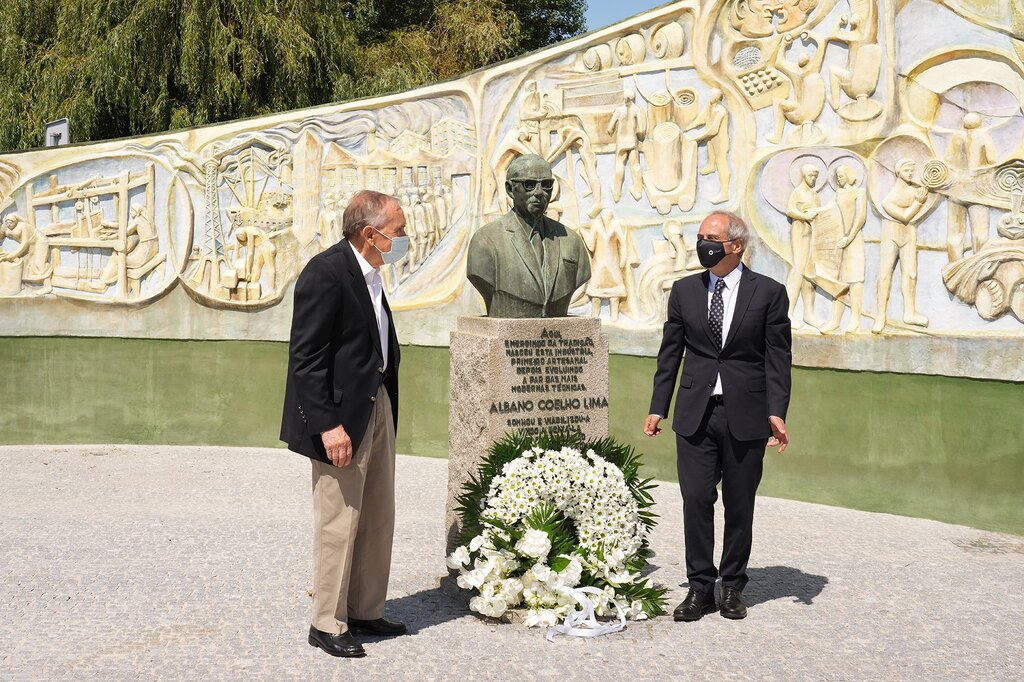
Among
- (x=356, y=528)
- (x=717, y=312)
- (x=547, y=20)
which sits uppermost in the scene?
(x=547, y=20)

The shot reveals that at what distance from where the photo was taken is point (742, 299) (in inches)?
210

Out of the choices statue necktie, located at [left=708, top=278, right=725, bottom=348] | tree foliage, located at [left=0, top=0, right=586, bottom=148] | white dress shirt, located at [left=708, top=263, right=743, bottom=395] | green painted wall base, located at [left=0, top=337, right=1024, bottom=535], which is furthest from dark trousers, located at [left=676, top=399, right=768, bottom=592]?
tree foliage, located at [left=0, top=0, right=586, bottom=148]

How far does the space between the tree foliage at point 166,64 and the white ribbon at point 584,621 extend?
11.6 meters

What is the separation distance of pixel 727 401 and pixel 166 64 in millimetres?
12102

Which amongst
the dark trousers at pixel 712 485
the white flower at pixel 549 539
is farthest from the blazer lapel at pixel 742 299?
the white flower at pixel 549 539

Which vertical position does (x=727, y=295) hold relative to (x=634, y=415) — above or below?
above

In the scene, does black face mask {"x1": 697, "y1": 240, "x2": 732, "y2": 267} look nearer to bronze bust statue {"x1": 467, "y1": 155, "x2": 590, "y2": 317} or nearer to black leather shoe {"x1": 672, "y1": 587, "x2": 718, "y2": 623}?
bronze bust statue {"x1": 467, "y1": 155, "x2": 590, "y2": 317}

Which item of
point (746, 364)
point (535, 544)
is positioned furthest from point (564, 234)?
point (535, 544)

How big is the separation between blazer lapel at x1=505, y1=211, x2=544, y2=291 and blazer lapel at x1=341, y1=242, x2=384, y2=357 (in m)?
1.36

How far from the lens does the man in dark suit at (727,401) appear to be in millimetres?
5277

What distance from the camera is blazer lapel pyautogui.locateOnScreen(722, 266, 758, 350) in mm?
5293

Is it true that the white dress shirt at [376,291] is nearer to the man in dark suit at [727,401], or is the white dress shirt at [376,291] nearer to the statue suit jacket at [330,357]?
the statue suit jacket at [330,357]

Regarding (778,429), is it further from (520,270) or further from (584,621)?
(520,270)

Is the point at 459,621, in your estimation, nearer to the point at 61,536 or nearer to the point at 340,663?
the point at 340,663
